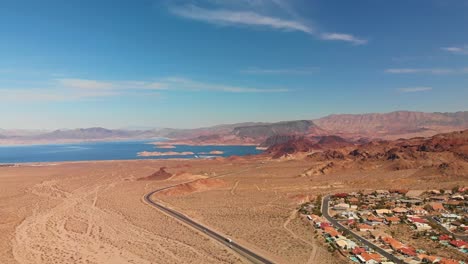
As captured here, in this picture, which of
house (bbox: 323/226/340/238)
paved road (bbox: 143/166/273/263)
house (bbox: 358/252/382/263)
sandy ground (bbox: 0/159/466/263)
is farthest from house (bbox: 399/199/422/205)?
paved road (bbox: 143/166/273/263)

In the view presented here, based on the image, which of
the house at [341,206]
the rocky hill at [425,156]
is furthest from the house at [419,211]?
the rocky hill at [425,156]

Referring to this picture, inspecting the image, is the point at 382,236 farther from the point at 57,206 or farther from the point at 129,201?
the point at 57,206

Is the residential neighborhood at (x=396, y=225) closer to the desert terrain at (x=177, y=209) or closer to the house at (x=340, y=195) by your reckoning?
the house at (x=340, y=195)

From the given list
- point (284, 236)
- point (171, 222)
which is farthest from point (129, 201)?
point (284, 236)

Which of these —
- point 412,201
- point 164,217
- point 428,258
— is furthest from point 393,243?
point 164,217

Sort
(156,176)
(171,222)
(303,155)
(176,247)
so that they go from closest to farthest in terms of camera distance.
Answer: (176,247) → (171,222) → (156,176) → (303,155)

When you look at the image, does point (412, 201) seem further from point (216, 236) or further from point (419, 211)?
point (216, 236)
